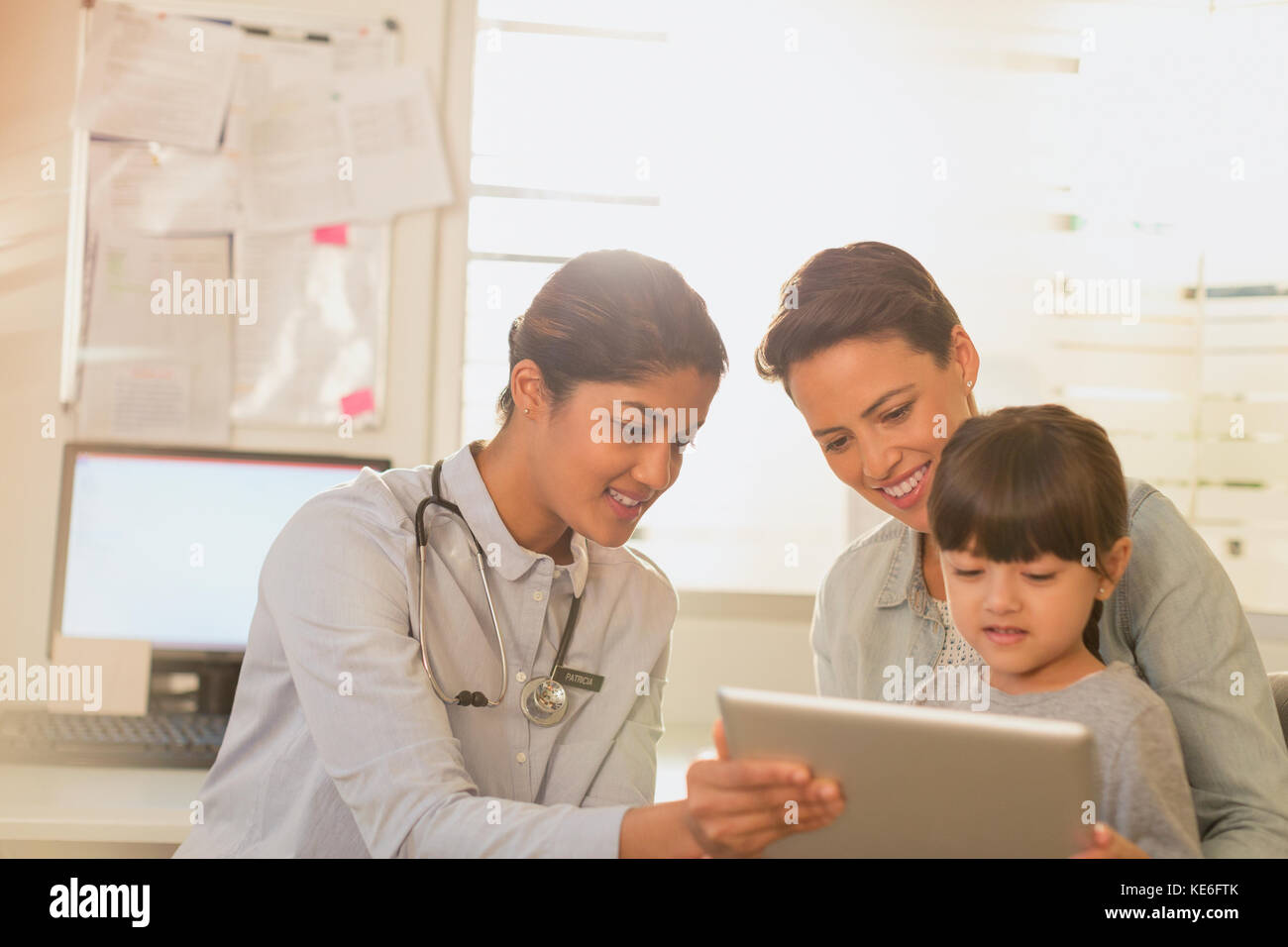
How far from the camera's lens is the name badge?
1372mm

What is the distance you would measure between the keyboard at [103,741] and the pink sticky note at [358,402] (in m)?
0.69

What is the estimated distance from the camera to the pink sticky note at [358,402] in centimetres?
229

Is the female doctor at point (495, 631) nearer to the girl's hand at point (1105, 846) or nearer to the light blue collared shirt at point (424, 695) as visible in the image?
the light blue collared shirt at point (424, 695)

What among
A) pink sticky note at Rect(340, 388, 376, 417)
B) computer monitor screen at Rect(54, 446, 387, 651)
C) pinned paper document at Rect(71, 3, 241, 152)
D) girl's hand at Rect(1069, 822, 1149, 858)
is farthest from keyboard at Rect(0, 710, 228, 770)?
girl's hand at Rect(1069, 822, 1149, 858)

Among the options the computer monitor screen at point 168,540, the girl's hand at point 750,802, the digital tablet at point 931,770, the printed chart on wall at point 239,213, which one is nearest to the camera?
the digital tablet at point 931,770

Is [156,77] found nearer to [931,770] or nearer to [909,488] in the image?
[909,488]

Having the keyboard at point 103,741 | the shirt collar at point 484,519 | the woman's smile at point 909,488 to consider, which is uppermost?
the woman's smile at point 909,488

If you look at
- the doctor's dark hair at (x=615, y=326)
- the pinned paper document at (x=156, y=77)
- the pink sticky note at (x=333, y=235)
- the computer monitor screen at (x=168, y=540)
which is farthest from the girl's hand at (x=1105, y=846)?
the pinned paper document at (x=156, y=77)

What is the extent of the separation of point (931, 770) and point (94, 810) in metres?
1.28

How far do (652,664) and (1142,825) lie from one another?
655 millimetres

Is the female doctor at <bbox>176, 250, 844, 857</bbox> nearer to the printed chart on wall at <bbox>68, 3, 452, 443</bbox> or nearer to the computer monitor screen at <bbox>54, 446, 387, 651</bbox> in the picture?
the computer monitor screen at <bbox>54, 446, 387, 651</bbox>

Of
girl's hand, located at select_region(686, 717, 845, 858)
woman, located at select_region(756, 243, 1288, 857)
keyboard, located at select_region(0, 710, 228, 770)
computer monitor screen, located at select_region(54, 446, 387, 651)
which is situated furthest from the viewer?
computer monitor screen, located at select_region(54, 446, 387, 651)

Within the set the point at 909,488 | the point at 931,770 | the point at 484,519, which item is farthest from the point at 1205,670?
the point at 484,519

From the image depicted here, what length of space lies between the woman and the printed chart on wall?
1129 millimetres
